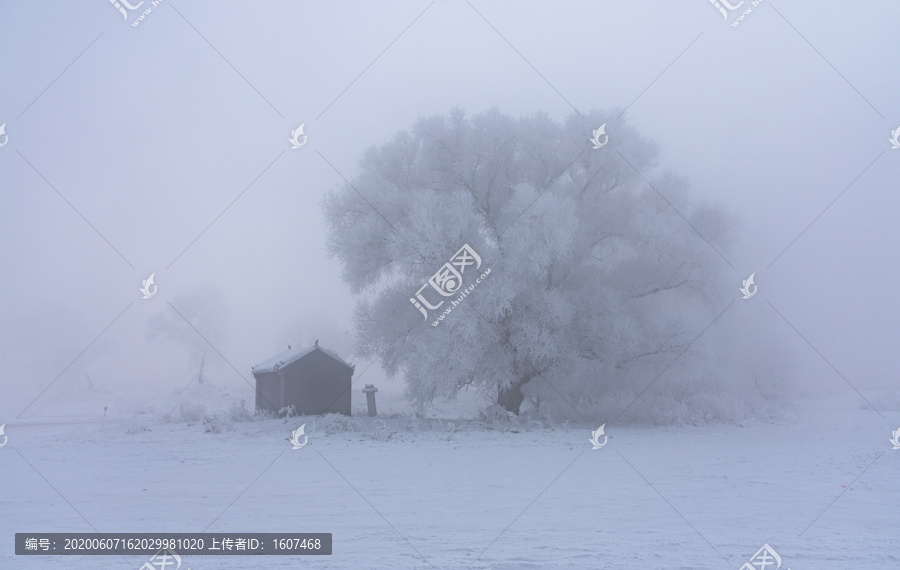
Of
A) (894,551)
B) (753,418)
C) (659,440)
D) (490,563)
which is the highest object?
(753,418)

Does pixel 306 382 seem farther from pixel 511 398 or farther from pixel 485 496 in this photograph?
pixel 485 496

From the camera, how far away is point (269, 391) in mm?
20875

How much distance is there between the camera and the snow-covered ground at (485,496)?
20.5 feet

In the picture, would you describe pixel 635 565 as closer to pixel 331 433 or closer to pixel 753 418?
pixel 331 433

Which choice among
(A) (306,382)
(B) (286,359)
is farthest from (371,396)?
(B) (286,359)

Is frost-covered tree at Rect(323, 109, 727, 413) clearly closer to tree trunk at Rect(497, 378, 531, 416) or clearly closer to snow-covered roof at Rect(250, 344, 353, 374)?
tree trunk at Rect(497, 378, 531, 416)

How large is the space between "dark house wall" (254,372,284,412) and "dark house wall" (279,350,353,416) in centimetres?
38

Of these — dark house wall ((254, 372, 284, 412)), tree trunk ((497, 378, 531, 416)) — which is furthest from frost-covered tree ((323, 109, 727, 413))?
dark house wall ((254, 372, 284, 412))

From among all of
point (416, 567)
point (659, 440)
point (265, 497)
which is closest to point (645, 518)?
point (416, 567)

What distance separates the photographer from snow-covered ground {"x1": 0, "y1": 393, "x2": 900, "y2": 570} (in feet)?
20.5

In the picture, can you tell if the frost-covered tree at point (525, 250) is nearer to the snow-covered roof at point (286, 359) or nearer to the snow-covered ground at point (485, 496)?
the snow-covered roof at point (286, 359)

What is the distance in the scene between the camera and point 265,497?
879 centimetres

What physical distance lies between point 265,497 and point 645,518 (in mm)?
5337

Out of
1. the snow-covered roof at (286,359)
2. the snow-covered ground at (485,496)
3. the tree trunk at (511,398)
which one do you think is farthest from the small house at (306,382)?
the tree trunk at (511,398)
